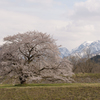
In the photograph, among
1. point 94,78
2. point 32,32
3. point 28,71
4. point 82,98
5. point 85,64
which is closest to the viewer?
point 82,98

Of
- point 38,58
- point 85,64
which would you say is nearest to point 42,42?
point 38,58

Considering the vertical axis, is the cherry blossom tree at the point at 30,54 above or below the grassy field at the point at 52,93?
above

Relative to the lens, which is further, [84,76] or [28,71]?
[84,76]

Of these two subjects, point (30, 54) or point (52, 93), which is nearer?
point (52, 93)

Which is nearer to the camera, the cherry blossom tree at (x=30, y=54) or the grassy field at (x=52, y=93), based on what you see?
the grassy field at (x=52, y=93)

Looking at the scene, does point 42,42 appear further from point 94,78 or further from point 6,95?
point 94,78

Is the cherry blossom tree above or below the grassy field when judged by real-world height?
above

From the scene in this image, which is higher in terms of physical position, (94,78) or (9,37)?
(9,37)

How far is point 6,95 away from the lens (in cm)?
1952

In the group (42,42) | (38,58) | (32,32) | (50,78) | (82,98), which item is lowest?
(82,98)

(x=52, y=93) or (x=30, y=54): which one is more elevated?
(x=30, y=54)

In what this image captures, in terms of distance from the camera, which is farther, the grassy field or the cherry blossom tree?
the cherry blossom tree

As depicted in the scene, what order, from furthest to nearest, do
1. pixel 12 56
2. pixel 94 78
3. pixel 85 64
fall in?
pixel 85 64 < pixel 94 78 < pixel 12 56

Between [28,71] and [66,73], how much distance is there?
6194 mm
